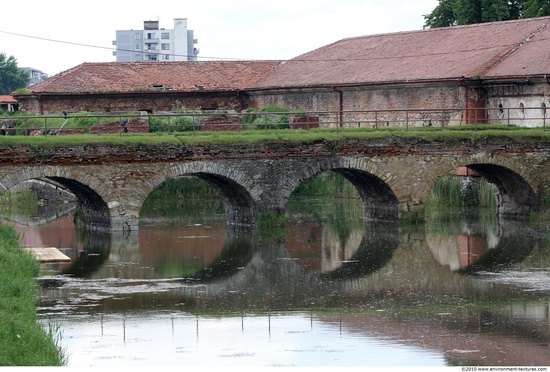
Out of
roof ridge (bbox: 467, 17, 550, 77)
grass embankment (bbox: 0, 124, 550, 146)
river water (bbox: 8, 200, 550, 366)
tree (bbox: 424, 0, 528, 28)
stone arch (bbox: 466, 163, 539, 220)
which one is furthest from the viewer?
tree (bbox: 424, 0, 528, 28)

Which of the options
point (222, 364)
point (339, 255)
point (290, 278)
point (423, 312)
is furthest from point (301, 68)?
point (222, 364)

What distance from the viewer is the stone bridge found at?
31.6m

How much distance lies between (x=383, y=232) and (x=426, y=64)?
1101 cm

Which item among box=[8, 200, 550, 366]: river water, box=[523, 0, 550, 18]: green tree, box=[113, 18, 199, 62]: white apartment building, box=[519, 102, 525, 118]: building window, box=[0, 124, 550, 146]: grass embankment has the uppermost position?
Result: box=[113, 18, 199, 62]: white apartment building

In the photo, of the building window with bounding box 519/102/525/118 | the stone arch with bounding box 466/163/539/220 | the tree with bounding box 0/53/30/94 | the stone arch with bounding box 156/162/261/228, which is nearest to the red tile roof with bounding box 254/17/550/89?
the building window with bounding box 519/102/525/118

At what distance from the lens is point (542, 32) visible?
4122 centimetres

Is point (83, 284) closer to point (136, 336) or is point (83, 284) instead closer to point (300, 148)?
point (136, 336)

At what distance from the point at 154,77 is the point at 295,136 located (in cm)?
1796

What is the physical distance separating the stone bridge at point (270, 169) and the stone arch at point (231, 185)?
1.1 inches

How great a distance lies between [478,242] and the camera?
3145 cm

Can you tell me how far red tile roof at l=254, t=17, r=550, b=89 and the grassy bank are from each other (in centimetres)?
1915

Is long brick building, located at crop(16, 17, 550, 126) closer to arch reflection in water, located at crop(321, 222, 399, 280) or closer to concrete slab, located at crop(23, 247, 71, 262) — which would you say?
arch reflection in water, located at crop(321, 222, 399, 280)

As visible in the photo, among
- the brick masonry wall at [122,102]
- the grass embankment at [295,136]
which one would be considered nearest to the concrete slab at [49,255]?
the grass embankment at [295,136]

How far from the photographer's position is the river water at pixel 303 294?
18.2 metres
